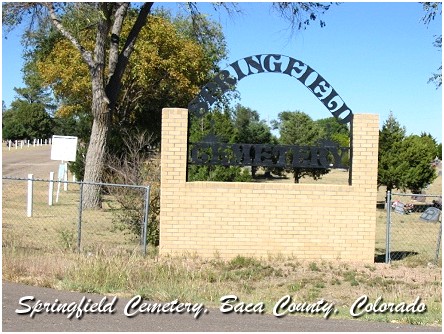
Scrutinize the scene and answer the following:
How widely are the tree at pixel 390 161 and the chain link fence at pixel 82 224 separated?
13067 mm

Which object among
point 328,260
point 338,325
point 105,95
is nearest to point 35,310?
point 338,325

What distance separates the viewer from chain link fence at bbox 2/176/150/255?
13141mm

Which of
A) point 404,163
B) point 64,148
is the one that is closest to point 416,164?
point 404,163

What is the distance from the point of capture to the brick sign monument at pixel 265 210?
12.7m

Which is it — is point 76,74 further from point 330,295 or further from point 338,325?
point 338,325

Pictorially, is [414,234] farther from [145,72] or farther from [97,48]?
[145,72]

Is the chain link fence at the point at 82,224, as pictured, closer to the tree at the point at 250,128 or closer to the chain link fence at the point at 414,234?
the chain link fence at the point at 414,234

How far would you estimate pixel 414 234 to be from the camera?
2048 cm

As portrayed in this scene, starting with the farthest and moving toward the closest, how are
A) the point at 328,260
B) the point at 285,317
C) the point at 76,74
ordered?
1. the point at 76,74
2. the point at 328,260
3. the point at 285,317

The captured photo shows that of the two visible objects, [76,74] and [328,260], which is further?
[76,74]

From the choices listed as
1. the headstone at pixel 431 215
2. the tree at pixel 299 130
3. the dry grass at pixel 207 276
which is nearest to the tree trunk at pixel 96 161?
the dry grass at pixel 207 276

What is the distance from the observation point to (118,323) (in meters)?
7.46

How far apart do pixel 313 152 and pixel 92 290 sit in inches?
223

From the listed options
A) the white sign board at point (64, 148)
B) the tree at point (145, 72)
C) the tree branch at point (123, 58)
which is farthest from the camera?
the tree at point (145, 72)
